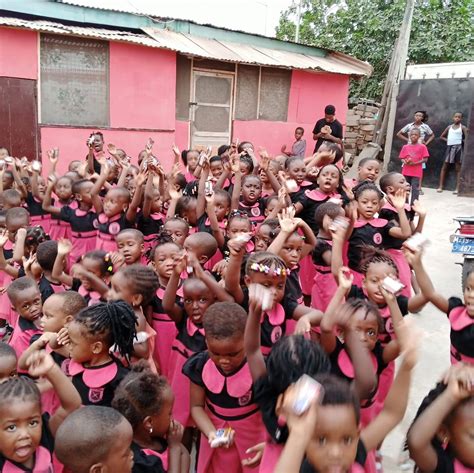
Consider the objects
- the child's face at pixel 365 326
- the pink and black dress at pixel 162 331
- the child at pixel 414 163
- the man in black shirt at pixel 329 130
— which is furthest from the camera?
the child at pixel 414 163

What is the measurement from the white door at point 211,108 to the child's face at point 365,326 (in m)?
7.44

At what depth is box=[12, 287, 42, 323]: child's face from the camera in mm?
2625

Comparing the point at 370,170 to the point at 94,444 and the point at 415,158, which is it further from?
the point at 415,158

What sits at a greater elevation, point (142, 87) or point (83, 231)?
point (142, 87)

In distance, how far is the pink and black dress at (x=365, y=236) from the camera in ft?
11.9

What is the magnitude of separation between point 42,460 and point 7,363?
Result: 1.89ft

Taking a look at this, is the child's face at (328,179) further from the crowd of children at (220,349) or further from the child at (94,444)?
the child at (94,444)

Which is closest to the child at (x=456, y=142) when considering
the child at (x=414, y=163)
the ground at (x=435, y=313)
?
the ground at (x=435, y=313)

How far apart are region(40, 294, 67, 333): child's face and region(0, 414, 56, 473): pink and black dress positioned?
2.21 ft

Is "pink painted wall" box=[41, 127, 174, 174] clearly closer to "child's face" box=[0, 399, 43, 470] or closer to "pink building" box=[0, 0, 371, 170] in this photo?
"pink building" box=[0, 0, 371, 170]

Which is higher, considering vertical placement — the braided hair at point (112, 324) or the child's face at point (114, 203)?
the child's face at point (114, 203)

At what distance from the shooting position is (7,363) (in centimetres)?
211

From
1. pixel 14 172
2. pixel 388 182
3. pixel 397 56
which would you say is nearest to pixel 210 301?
pixel 388 182

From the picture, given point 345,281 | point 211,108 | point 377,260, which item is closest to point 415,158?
point 211,108
